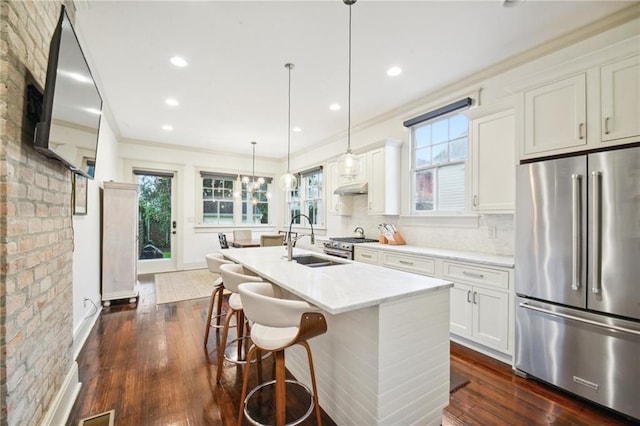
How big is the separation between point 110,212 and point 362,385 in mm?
4324

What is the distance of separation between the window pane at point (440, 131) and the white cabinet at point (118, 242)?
177 inches

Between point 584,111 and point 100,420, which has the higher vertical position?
point 584,111

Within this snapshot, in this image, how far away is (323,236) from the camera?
19.5 ft

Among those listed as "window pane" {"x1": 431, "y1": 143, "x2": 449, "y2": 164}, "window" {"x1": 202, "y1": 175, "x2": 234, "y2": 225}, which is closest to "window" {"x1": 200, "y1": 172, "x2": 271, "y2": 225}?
"window" {"x1": 202, "y1": 175, "x2": 234, "y2": 225}

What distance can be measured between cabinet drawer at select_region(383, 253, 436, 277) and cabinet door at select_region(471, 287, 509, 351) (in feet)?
1.63

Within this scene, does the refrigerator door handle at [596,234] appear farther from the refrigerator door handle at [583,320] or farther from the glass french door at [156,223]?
the glass french door at [156,223]

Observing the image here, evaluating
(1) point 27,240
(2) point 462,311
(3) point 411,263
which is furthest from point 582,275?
(1) point 27,240

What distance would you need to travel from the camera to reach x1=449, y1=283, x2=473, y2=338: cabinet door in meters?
2.72

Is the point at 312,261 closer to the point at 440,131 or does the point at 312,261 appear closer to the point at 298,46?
the point at 298,46

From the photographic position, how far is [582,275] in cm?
198

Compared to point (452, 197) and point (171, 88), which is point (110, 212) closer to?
point (171, 88)

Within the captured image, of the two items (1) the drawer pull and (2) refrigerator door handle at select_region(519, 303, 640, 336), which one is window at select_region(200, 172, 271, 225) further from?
(2) refrigerator door handle at select_region(519, 303, 640, 336)

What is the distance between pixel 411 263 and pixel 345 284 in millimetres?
1810

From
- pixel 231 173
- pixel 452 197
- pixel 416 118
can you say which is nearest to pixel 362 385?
pixel 452 197
